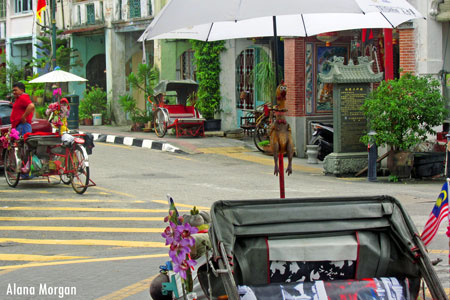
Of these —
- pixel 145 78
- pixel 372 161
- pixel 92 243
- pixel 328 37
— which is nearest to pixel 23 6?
pixel 145 78

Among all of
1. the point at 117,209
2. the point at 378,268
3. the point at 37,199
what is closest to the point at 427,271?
the point at 378,268

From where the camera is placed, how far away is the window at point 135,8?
2730 centimetres

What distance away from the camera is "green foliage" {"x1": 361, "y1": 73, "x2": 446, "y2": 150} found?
1472cm

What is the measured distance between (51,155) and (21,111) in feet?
3.25

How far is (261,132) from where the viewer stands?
67.6 ft

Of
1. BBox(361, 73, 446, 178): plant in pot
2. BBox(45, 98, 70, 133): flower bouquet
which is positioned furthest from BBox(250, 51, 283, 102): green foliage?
BBox(45, 98, 70, 133): flower bouquet

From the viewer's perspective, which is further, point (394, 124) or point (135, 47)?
point (135, 47)

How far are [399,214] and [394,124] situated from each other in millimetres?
10086

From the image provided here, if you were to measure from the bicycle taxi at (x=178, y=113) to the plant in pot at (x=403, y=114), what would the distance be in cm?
829

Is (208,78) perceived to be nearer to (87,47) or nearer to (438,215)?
(87,47)

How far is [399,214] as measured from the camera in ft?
17.0

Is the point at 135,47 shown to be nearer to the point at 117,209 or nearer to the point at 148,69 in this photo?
the point at 148,69

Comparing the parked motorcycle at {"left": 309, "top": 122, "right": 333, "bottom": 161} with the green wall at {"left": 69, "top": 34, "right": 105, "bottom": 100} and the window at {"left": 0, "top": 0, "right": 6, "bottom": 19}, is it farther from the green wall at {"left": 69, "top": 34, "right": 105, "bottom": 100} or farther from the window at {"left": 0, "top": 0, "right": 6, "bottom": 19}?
the window at {"left": 0, "top": 0, "right": 6, "bottom": 19}

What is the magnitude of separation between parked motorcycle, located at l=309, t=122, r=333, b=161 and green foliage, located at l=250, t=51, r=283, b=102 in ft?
9.08
